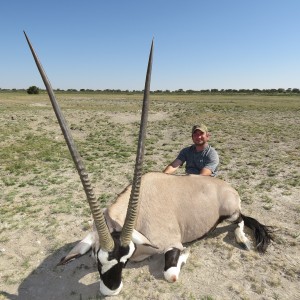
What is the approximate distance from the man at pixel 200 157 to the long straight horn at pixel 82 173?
3550 millimetres

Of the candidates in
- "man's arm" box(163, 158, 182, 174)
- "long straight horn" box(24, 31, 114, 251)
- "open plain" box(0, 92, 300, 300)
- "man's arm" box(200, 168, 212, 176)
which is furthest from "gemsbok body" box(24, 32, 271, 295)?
"man's arm" box(163, 158, 182, 174)

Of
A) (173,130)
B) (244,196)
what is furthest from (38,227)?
(173,130)

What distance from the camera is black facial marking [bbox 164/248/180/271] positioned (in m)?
5.17

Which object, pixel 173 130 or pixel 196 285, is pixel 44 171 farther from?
pixel 173 130

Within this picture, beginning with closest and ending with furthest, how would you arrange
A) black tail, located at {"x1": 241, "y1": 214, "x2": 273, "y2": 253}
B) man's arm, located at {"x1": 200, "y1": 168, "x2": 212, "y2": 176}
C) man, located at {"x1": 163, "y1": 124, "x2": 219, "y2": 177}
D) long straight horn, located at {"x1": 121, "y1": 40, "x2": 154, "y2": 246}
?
1. long straight horn, located at {"x1": 121, "y1": 40, "x2": 154, "y2": 246}
2. black tail, located at {"x1": 241, "y1": 214, "x2": 273, "y2": 253}
3. man's arm, located at {"x1": 200, "y1": 168, "x2": 212, "y2": 176}
4. man, located at {"x1": 163, "y1": 124, "x2": 219, "y2": 177}

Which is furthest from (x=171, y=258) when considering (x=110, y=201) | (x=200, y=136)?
(x=110, y=201)

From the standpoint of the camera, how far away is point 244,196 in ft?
28.7

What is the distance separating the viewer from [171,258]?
17.1ft

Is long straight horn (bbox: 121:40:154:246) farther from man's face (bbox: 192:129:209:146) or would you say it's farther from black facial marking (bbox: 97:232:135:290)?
man's face (bbox: 192:129:209:146)

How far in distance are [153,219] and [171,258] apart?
67cm

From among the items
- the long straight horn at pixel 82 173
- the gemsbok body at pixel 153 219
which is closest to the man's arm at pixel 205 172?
the gemsbok body at pixel 153 219

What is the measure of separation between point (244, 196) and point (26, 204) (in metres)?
5.67

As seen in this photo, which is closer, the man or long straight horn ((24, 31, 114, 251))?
→ long straight horn ((24, 31, 114, 251))

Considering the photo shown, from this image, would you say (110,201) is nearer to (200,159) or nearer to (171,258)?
(200,159)
